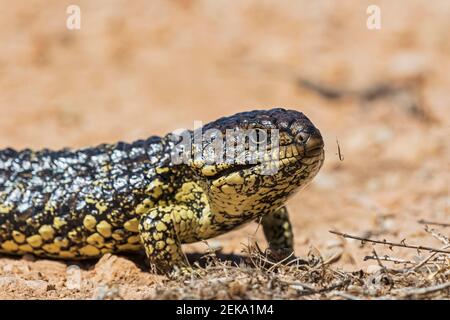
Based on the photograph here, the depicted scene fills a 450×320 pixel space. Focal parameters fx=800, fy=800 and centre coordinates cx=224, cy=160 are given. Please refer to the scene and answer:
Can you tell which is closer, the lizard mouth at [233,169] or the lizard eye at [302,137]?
the lizard eye at [302,137]

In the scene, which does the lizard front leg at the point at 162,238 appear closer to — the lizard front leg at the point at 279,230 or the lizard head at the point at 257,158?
the lizard head at the point at 257,158
